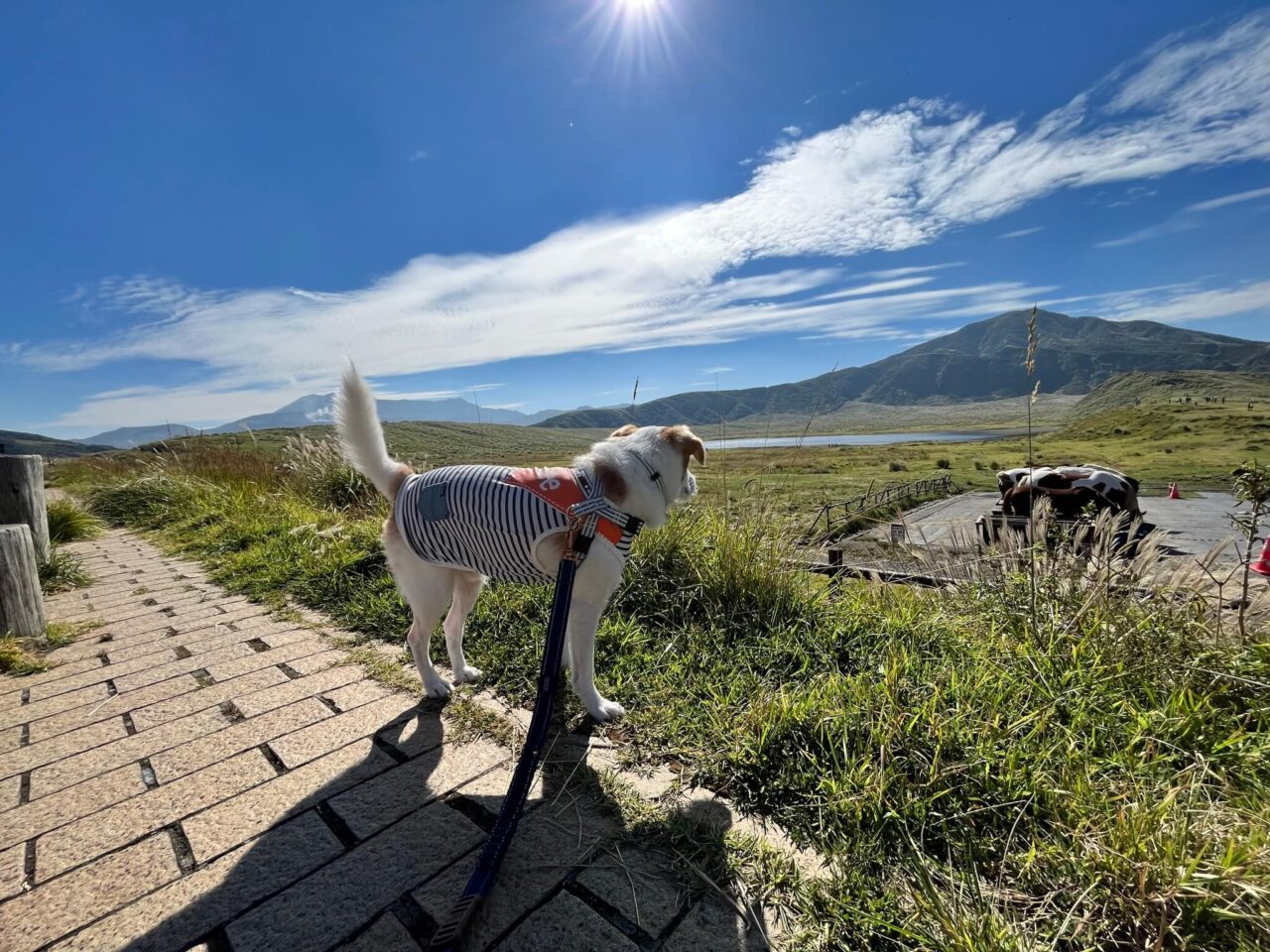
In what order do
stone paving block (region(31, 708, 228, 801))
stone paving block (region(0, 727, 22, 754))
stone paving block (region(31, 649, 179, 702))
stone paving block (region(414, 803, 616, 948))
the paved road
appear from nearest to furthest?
stone paving block (region(414, 803, 616, 948)), stone paving block (region(31, 708, 228, 801)), stone paving block (region(0, 727, 22, 754)), stone paving block (region(31, 649, 179, 702)), the paved road

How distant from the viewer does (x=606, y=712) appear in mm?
2428

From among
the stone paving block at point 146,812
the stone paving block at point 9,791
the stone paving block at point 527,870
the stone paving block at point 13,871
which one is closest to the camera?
the stone paving block at point 527,870

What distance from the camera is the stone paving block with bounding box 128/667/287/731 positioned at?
2.48 m

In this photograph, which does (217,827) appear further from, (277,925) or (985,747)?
(985,747)

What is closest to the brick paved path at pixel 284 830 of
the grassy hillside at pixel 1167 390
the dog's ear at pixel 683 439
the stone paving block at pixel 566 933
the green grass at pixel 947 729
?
the stone paving block at pixel 566 933

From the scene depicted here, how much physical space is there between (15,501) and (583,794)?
646cm

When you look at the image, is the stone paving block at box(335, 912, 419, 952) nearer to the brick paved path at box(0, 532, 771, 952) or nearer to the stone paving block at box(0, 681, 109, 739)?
the brick paved path at box(0, 532, 771, 952)

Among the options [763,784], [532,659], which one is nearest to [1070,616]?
[763,784]

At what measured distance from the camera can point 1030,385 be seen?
279 cm

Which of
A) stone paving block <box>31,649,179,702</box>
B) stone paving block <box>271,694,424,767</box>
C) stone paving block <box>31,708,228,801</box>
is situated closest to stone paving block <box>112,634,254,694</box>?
stone paving block <box>31,649,179,702</box>

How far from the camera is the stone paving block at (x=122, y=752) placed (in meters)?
2.03

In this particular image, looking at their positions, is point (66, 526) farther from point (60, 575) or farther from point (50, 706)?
point (50, 706)

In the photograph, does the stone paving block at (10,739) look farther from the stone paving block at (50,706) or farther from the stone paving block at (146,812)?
the stone paving block at (146,812)

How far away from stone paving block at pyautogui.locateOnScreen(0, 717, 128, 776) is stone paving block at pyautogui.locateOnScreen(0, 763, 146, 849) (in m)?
0.34
